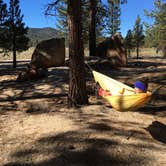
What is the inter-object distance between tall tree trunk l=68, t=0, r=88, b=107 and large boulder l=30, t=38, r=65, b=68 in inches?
279

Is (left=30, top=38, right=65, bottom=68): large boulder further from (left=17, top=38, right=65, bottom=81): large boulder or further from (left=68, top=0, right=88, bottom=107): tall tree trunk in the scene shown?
(left=68, top=0, right=88, bottom=107): tall tree trunk

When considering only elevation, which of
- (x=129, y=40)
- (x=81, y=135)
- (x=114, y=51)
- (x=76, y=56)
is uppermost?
(x=129, y=40)

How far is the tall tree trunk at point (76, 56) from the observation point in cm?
741

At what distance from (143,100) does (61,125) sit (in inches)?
63.1

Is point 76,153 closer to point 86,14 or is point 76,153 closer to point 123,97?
point 123,97

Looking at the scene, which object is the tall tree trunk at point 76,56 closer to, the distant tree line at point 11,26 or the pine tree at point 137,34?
the distant tree line at point 11,26

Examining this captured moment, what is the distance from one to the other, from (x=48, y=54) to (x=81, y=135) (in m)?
10.1

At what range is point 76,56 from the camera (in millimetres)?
7582

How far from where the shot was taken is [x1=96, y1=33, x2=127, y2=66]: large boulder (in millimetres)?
15680

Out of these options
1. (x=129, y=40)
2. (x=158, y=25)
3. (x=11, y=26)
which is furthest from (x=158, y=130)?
(x=129, y=40)

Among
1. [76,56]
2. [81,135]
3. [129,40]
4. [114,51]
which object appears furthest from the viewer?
[129,40]

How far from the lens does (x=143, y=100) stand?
516 centimetres

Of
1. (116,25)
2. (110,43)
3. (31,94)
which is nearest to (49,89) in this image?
(31,94)

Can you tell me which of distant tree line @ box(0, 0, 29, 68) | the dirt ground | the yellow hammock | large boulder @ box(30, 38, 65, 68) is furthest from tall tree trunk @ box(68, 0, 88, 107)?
distant tree line @ box(0, 0, 29, 68)
